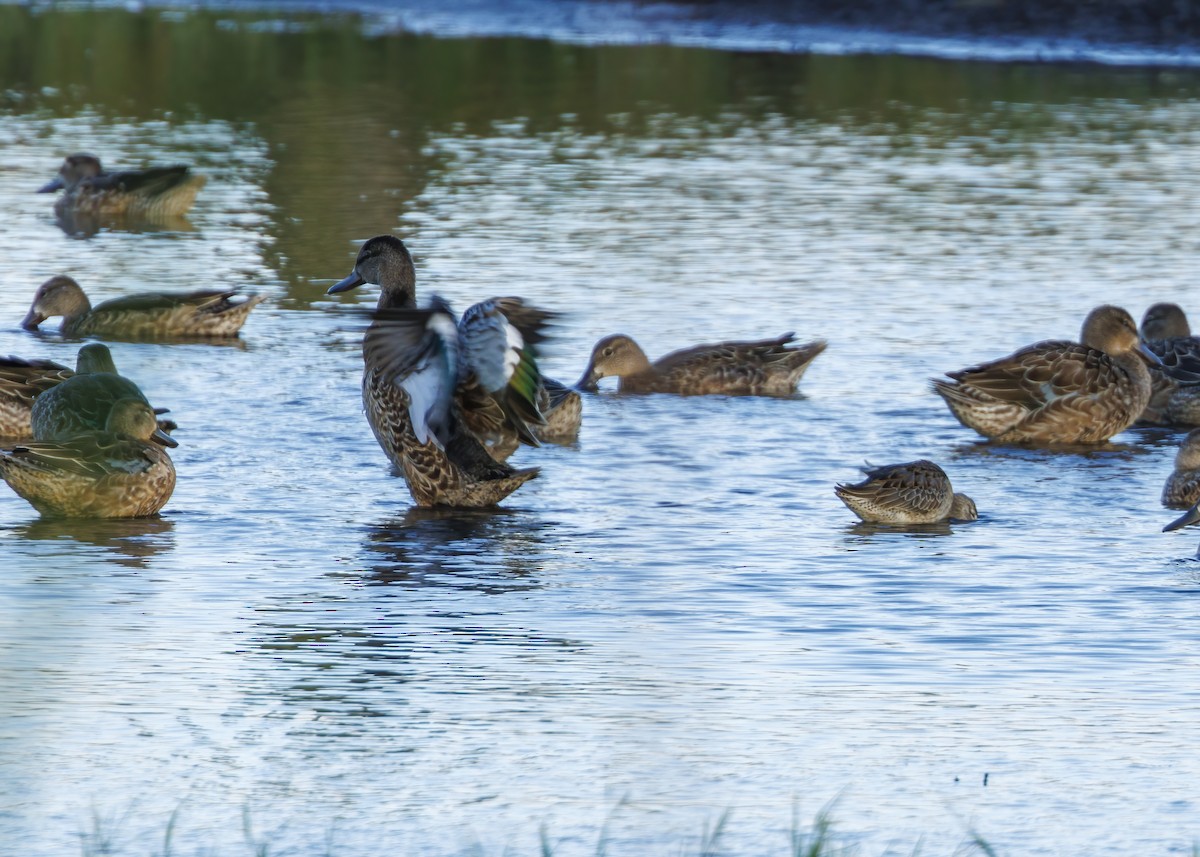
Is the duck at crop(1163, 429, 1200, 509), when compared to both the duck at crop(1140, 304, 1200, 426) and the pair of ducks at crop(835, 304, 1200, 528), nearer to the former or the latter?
the pair of ducks at crop(835, 304, 1200, 528)

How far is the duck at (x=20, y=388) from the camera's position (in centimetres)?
1023

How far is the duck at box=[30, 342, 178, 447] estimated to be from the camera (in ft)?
29.9

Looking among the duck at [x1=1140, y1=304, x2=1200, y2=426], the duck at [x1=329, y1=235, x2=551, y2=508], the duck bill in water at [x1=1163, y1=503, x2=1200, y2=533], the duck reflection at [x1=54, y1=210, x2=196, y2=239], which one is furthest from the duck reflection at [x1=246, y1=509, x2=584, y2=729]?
the duck reflection at [x1=54, y1=210, x2=196, y2=239]

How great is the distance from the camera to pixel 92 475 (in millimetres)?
8750

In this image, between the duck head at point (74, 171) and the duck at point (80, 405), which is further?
the duck head at point (74, 171)

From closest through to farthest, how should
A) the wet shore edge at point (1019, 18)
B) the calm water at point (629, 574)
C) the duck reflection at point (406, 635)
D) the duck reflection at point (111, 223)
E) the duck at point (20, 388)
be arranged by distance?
the calm water at point (629, 574) → the duck reflection at point (406, 635) → the duck at point (20, 388) → the duck reflection at point (111, 223) → the wet shore edge at point (1019, 18)

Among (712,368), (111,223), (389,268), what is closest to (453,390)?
(389,268)

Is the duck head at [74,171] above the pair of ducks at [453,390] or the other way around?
the other way around

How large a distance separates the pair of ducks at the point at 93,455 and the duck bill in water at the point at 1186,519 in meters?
3.93

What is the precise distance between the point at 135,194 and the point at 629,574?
1345 centimetres

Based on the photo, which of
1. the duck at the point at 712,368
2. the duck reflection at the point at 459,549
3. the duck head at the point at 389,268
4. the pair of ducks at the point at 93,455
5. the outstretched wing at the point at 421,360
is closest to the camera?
the duck reflection at the point at 459,549

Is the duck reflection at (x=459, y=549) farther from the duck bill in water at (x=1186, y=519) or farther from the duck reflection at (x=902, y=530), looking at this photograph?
the duck bill in water at (x=1186, y=519)

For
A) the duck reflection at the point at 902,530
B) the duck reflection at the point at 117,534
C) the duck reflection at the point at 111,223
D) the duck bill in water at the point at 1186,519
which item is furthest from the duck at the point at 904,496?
the duck reflection at the point at 111,223

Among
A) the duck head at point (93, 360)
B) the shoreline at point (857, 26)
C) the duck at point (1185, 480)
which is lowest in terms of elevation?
the duck at point (1185, 480)
